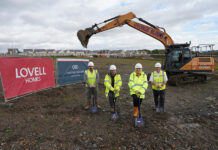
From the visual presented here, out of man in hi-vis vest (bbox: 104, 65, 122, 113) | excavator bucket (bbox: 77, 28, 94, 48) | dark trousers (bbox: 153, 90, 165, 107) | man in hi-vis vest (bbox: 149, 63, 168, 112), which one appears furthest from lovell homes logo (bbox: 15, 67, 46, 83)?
dark trousers (bbox: 153, 90, 165, 107)

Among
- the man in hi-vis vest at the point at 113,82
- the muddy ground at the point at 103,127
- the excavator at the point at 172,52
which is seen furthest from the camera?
the excavator at the point at 172,52

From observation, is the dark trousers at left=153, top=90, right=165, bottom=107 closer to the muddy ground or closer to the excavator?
the muddy ground

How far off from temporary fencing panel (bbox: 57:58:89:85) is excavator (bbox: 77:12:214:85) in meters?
1.37

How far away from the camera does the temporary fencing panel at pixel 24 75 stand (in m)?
5.42

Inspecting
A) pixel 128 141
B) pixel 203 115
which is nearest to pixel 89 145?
pixel 128 141

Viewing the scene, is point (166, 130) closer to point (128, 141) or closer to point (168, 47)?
point (128, 141)

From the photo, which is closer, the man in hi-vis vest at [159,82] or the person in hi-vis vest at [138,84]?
the person in hi-vis vest at [138,84]

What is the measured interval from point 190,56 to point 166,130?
688 cm

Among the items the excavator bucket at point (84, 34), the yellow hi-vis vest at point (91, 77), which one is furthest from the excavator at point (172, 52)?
the yellow hi-vis vest at point (91, 77)

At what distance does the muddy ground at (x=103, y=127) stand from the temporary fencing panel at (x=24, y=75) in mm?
593

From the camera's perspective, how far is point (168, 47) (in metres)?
9.42

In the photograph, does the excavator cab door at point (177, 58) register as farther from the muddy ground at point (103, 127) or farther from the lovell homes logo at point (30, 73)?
the lovell homes logo at point (30, 73)

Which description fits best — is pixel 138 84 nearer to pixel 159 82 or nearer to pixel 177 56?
pixel 159 82

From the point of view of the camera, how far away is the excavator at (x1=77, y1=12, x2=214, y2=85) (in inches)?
344
